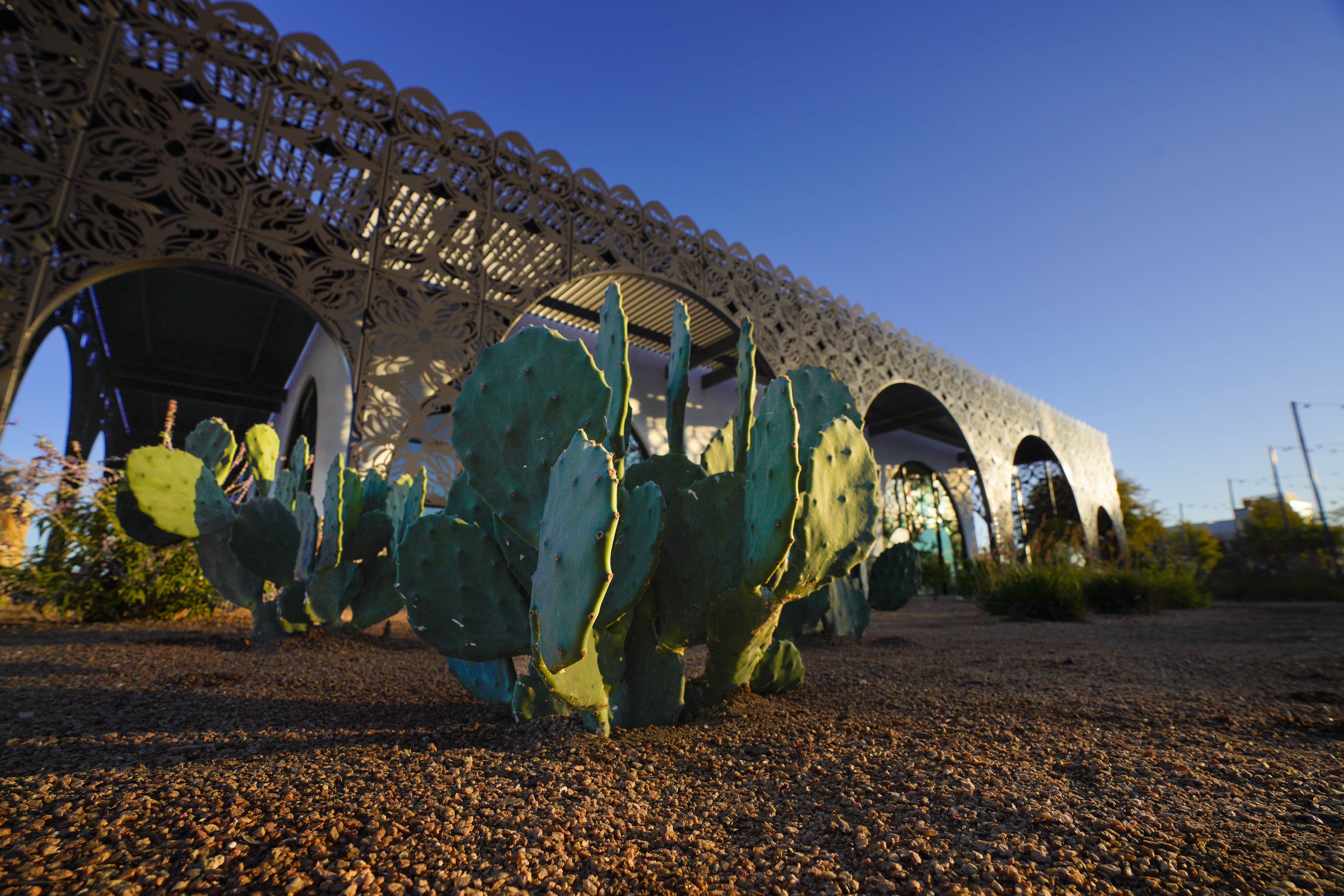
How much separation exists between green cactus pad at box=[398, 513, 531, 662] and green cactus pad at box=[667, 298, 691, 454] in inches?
20.2

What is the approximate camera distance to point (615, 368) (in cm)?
128

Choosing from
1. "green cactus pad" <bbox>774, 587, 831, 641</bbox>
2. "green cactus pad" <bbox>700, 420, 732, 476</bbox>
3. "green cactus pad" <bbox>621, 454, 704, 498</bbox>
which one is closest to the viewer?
"green cactus pad" <bbox>621, 454, 704, 498</bbox>

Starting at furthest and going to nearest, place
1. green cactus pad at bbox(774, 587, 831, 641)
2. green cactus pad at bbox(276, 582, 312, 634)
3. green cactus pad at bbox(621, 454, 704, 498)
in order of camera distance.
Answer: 1. green cactus pad at bbox(276, 582, 312, 634)
2. green cactus pad at bbox(774, 587, 831, 641)
3. green cactus pad at bbox(621, 454, 704, 498)

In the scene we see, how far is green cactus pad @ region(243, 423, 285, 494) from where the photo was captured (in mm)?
2820

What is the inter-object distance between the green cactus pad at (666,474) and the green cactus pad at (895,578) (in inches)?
112

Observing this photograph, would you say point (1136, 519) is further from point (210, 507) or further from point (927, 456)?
point (210, 507)

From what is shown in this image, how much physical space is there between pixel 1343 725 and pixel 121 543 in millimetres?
5248

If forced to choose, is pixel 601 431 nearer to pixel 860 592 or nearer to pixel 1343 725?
pixel 1343 725

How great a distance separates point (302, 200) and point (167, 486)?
2.33 meters

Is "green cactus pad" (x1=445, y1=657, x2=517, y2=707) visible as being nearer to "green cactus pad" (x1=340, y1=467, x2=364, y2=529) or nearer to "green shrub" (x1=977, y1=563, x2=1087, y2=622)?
"green cactus pad" (x1=340, y1=467, x2=364, y2=529)

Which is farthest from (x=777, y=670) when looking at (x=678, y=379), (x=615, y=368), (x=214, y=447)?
(x=214, y=447)

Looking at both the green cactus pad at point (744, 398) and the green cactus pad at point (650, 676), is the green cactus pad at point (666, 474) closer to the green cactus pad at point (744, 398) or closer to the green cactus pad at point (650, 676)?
the green cactus pad at point (744, 398)

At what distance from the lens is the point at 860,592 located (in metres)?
3.41

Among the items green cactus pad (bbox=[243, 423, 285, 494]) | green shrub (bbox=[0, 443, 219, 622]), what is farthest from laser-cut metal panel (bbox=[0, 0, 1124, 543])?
green cactus pad (bbox=[243, 423, 285, 494])
